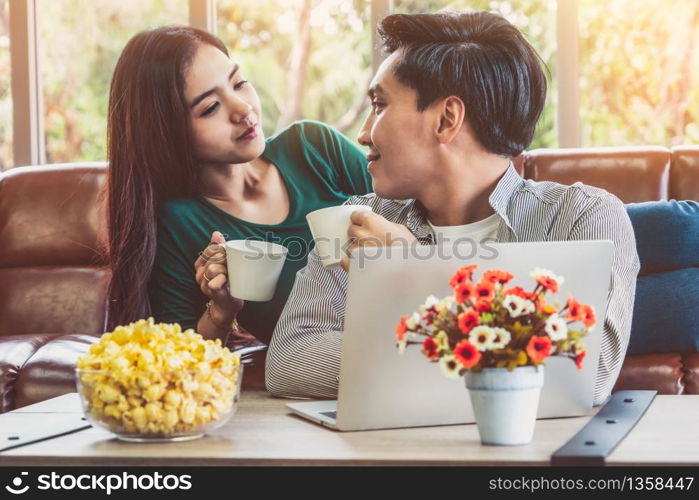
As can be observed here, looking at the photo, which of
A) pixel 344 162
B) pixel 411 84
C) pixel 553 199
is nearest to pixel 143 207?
pixel 344 162

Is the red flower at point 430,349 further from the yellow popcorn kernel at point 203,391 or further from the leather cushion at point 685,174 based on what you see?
the leather cushion at point 685,174

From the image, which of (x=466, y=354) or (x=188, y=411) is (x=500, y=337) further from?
(x=188, y=411)

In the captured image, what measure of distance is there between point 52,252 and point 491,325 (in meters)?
2.56

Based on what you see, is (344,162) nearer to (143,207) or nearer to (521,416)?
(143,207)

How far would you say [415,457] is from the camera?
105cm

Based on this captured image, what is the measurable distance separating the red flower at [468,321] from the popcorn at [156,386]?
32 cm

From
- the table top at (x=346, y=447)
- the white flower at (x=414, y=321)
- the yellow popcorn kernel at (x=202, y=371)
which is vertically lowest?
the table top at (x=346, y=447)

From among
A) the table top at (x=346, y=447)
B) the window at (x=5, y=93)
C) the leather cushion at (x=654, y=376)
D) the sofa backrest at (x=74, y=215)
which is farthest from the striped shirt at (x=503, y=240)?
the window at (x=5, y=93)

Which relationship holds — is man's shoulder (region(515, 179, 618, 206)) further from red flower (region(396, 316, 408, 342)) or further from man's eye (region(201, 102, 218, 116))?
man's eye (region(201, 102, 218, 116))

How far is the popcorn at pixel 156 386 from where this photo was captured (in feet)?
3.75

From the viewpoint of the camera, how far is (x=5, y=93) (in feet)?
14.2

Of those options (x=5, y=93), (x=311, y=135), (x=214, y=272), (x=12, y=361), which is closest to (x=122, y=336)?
(x=214, y=272)

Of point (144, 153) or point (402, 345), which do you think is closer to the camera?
point (402, 345)
